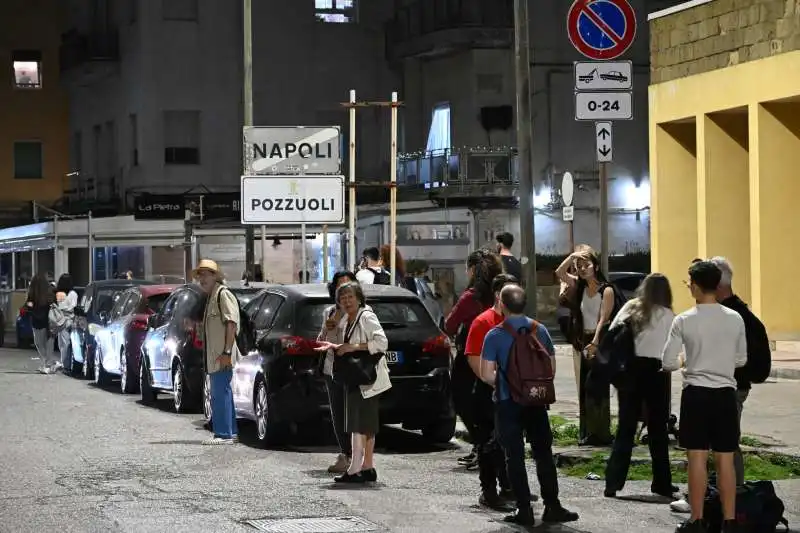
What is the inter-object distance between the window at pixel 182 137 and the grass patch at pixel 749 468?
38.3 meters

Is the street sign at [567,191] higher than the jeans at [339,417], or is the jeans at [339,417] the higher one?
the street sign at [567,191]

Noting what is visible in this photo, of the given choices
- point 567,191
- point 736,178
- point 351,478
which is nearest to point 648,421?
point 351,478

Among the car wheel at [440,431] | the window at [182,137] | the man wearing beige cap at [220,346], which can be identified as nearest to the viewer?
the man wearing beige cap at [220,346]

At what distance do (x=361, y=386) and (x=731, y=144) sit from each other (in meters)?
17.0

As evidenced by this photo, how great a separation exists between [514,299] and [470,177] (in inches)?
1335

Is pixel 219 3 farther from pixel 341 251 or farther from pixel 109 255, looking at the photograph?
pixel 341 251

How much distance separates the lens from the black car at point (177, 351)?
19.4 m

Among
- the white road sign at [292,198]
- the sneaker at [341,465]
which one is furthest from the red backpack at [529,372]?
the white road sign at [292,198]

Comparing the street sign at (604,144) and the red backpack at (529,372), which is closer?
the red backpack at (529,372)

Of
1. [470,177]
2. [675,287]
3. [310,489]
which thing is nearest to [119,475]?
[310,489]

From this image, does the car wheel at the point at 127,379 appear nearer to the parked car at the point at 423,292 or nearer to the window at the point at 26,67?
the parked car at the point at 423,292

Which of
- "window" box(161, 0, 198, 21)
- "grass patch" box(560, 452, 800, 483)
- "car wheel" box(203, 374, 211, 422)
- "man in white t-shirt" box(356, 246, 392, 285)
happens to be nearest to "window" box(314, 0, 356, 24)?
"window" box(161, 0, 198, 21)

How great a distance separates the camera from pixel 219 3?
51438 mm

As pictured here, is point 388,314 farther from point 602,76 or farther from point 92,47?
point 92,47
